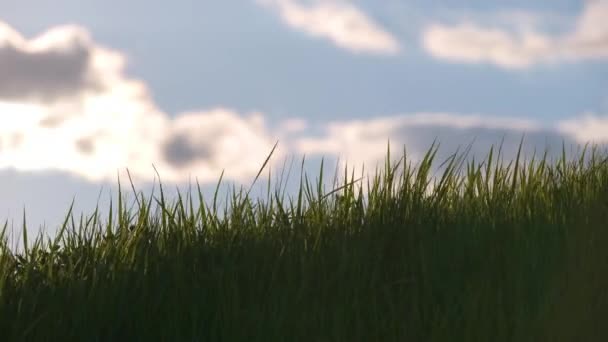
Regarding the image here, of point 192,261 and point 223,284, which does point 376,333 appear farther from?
point 192,261

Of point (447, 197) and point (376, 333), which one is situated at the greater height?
point (447, 197)

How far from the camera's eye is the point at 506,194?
7691 millimetres

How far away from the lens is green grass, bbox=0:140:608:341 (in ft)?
17.7

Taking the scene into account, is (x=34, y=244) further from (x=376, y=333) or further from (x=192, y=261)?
(x=376, y=333)

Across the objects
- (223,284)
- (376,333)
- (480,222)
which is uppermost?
(480,222)

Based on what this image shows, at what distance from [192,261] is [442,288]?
5.32ft

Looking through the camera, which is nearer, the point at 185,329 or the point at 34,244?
the point at 185,329

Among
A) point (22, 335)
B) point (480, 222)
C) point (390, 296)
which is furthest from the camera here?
point (480, 222)

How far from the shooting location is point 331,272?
5914 mm

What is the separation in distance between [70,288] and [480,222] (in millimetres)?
2921

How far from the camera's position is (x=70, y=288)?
5.71 meters

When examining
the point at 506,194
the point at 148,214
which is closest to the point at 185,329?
the point at 148,214

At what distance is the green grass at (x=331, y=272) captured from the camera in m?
5.40

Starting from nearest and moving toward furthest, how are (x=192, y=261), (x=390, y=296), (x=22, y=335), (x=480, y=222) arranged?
(x=22, y=335)
(x=390, y=296)
(x=192, y=261)
(x=480, y=222)
